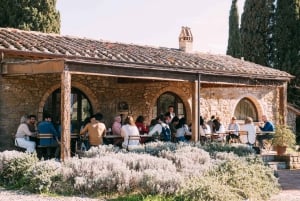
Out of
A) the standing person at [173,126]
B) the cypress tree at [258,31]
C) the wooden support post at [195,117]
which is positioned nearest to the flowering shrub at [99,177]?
the wooden support post at [195,117]

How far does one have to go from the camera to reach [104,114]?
14680 millimetres

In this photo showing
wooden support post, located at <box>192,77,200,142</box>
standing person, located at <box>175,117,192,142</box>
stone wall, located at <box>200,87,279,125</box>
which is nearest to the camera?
wooden support post, located at <box>192,77,200,142</box>

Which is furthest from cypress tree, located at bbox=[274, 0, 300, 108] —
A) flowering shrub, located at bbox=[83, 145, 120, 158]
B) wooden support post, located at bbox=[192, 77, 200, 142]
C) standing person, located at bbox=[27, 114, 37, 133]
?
flowering shrub, located at bbox=[83, 145, 120, 158]

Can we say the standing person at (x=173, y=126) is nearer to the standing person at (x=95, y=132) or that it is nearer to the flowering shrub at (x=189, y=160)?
the standing person at (x=95, y=132)

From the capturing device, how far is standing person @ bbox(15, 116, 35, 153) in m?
11.5

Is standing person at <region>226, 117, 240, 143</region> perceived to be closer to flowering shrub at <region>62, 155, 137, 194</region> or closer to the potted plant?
the potted plant

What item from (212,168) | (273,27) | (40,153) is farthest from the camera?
(273,27)

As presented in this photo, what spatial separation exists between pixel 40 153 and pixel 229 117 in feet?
26.6

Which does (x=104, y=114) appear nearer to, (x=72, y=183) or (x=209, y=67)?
(x=209, y=67)

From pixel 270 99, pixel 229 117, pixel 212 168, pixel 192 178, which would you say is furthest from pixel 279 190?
pixel 270 99

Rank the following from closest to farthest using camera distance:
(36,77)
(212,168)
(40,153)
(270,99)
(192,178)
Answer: (192,178)
(212,168)
(40,153)
(36,77)
(270,99)

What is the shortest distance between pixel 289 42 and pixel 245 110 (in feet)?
20.0

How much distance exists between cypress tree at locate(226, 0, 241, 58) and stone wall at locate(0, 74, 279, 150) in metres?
11.2

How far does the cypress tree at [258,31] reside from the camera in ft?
79.8
